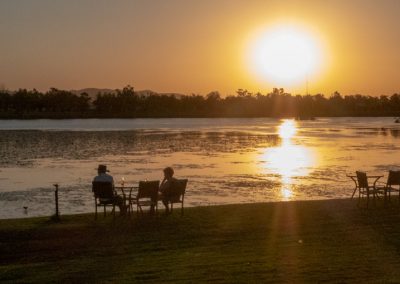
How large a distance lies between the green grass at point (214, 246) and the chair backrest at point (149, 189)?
1.49 feet

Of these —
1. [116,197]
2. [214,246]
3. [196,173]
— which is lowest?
[196,173]

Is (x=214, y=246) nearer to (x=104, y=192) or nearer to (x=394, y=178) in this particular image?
(x=104, y=192)

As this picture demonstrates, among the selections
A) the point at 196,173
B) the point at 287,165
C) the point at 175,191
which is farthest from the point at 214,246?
the point at 287,165

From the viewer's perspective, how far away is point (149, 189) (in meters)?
13.6

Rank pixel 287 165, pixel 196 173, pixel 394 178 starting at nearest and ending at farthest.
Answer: pixel 394 178 → pixel 196 173 → pixel 287 165

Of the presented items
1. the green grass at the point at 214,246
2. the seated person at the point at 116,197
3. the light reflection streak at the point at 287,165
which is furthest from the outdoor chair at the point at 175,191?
the light reflection streak at the point at 287,165

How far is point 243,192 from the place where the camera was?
2281 centimetres

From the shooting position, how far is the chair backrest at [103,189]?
44.1ft

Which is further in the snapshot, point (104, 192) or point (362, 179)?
point (362, 179)

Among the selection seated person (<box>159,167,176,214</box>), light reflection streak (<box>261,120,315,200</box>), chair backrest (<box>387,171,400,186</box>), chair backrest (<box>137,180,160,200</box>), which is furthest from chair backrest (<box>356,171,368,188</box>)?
light reflection streak (<box>261,120,315,200</box>)

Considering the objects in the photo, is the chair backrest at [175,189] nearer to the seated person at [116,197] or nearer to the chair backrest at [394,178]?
the seated person at [116,197]

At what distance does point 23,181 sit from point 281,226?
1754 centimetres

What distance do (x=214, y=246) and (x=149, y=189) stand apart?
3.53 metres

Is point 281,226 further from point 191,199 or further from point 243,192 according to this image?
point 243,192
